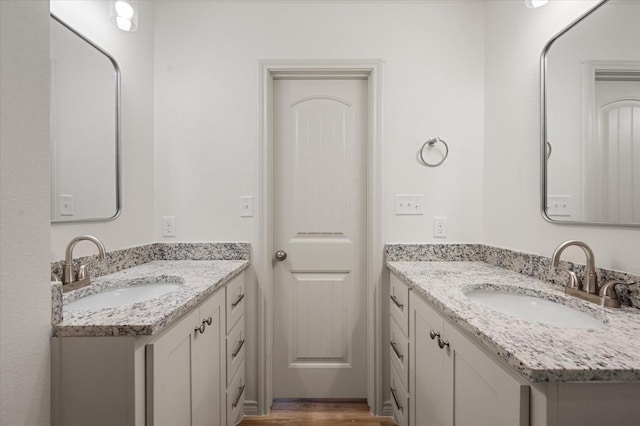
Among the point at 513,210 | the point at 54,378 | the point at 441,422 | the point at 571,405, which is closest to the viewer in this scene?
the point at 571,405

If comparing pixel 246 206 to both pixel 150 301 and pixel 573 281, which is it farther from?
pixel 573 281

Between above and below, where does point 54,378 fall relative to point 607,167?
below

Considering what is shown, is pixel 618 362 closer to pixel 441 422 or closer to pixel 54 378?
pixel 441 422

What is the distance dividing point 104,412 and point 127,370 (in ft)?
0.40

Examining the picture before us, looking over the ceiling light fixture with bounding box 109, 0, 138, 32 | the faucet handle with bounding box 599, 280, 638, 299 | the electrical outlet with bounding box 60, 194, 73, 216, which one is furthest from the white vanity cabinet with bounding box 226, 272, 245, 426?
the faucet handle with bounding box 599, 280, 638, 299

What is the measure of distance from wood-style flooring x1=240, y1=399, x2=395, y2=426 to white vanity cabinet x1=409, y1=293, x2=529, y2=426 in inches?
20.8

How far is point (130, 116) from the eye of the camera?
162 centimetres

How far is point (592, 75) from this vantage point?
112cm

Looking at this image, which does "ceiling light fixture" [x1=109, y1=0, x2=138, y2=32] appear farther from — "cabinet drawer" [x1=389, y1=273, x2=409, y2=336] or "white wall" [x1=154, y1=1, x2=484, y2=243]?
"cabinet drawer" [x1=389, y1=273, x2=409, y2=336]

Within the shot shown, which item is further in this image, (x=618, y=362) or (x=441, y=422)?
(x=441, y=422)

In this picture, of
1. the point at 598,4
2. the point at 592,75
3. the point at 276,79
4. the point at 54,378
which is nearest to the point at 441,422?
the point at 54,378

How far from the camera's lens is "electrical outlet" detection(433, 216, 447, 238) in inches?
71.6

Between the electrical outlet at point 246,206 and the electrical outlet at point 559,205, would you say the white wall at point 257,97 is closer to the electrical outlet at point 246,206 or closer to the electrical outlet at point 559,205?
the electrical outlet at point 246,206

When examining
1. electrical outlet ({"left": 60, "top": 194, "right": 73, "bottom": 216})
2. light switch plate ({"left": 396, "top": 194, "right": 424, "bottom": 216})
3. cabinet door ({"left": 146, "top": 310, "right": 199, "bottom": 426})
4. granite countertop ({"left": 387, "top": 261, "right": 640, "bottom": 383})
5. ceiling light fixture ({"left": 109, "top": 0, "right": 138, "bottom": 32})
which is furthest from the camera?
light switch plate ({"left": 396, "top": 194, "right": 424, "bottom": 216})
